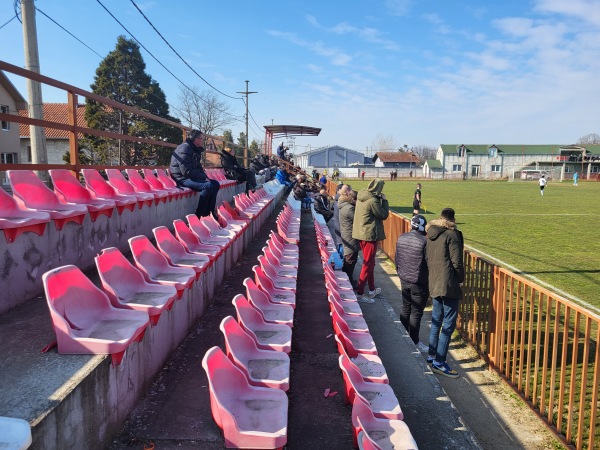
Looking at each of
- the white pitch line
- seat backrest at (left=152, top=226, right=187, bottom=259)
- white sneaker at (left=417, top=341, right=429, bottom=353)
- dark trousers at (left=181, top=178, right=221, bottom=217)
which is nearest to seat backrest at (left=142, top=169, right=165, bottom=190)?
dark trousers at (left=181, top=178, right=221, bottom=217)

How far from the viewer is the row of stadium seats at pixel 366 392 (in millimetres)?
2596

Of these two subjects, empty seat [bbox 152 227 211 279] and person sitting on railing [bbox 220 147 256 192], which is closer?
empty seat [bbox 152 227 211 279]

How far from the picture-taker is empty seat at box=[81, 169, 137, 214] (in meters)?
4.34

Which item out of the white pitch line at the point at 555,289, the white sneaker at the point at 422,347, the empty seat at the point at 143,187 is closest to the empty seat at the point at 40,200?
the empty seat at the point at 143,187

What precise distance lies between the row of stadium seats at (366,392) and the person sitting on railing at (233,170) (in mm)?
5337

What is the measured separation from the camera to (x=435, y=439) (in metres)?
3.17

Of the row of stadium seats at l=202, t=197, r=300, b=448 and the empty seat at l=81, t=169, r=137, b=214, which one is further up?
the empty seat at l=81, t=169, r=137, b=214

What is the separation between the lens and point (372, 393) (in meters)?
3.18

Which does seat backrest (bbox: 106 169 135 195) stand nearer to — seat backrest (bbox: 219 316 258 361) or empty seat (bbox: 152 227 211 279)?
empty seat (bbox: 152 227 211 279)

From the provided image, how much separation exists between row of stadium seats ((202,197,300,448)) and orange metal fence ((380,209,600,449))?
2308 mm

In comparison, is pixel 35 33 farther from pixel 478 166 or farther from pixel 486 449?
pixel 478 166

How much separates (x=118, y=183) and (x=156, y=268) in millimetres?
1975

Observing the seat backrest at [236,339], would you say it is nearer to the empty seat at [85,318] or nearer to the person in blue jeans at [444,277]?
the empty seat at [85,318]

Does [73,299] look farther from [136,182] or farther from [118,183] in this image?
[136,182]
